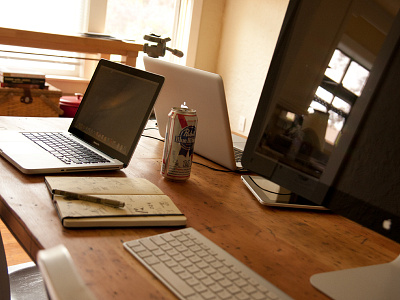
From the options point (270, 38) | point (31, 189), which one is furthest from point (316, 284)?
point (270, 38)

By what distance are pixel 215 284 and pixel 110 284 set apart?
140mm

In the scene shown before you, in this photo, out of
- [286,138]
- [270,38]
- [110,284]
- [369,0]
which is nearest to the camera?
[110,284]

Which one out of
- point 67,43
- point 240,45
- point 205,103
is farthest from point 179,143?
point 240,45

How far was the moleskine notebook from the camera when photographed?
2.53 ft

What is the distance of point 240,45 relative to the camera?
4.11 meters

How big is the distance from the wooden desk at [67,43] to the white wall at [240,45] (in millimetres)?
1212

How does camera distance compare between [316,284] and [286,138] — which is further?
[286,138]

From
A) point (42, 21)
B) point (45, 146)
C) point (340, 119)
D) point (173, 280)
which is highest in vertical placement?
point (340, 119)

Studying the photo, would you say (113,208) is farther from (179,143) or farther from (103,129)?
(103,129)

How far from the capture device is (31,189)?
2.98 feet

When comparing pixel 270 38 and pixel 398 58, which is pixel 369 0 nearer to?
pixel 398 58

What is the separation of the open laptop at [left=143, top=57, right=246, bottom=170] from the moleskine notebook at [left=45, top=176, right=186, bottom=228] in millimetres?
309

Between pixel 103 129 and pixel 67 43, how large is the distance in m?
1.90

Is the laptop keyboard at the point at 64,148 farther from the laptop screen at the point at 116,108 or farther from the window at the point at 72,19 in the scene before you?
the window at the point at 72,19
